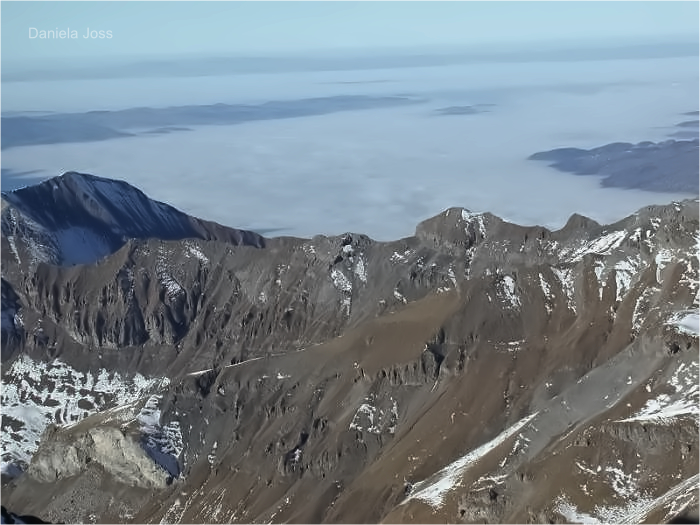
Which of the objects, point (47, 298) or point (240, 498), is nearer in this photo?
point (240, 498)

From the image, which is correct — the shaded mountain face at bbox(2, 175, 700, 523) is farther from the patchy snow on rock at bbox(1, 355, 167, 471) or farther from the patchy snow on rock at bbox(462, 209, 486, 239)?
the patchy snow on rock at bbox(1, 355, 167, 471)

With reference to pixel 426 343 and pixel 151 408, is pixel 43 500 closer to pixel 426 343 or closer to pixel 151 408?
pixel 151 408

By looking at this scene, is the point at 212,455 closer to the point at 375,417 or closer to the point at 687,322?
the point at 375,417

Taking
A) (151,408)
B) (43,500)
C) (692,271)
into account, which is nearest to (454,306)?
(692,271)

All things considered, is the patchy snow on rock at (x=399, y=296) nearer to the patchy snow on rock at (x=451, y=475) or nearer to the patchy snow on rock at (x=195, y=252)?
the patchy snow on rock at (x=195, y=252)

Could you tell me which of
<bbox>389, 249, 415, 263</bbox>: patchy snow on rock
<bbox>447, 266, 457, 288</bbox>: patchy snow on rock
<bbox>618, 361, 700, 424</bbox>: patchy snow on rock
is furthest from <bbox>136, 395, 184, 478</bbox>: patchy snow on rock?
<bbox>618, 361, 700, 424</bbox>: patchy snow on rock

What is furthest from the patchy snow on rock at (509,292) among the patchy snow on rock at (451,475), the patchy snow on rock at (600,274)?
the patchy snow on rock at (451,475)
